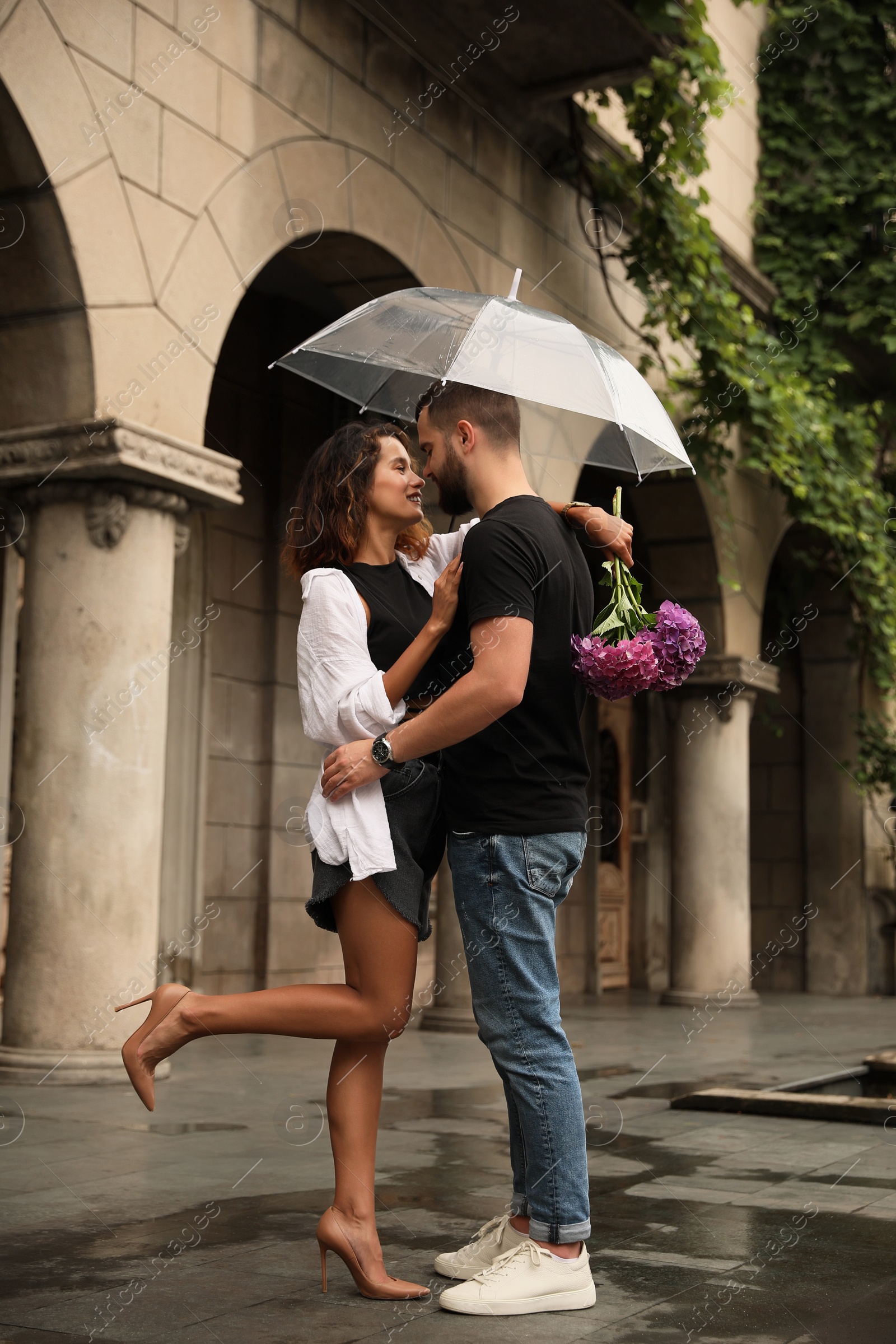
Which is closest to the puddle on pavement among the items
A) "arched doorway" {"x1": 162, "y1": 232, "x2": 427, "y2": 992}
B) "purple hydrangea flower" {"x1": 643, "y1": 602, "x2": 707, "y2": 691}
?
"purple hydrangea flower" {"x1": 643, "y1": 602, "x2": 707, "y2": 691}

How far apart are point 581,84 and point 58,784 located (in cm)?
548

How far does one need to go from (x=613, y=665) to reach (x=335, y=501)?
0.72 metres

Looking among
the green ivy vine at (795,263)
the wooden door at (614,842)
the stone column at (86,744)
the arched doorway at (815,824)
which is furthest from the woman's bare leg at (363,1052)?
the arched doorway at (815,824)

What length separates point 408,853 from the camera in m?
2.96

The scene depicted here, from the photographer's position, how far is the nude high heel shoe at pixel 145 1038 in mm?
2844

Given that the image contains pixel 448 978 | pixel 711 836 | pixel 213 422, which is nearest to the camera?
pixel 448 978

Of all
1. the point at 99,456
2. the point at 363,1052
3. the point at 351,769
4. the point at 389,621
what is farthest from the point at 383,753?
the point at 99,456

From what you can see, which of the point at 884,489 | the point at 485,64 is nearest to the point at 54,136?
the point at 485,64

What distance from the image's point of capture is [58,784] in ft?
18.8

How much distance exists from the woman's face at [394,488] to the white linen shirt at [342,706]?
0.19m

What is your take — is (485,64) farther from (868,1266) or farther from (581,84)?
(868,1266)

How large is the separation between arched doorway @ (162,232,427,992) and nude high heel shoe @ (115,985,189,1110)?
5927 mm

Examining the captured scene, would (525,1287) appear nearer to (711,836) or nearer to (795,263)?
(711,836)

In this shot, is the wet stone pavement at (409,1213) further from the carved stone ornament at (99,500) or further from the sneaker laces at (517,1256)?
the carved stone ornament at (99,500)
